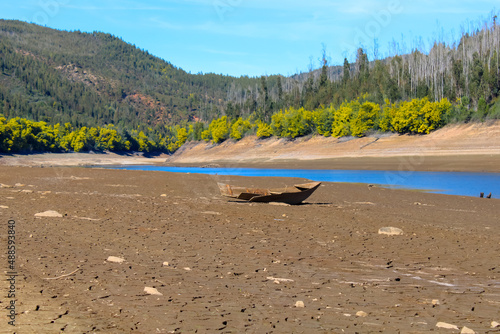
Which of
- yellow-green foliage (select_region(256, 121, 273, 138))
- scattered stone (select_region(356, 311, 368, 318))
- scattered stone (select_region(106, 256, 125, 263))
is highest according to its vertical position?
yellow-green foliage (select_region(256, 121, 273, 138))

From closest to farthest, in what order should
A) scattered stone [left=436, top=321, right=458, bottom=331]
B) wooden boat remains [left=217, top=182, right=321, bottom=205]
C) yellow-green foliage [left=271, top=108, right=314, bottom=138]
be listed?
scattered stone [left=436, top=321, right=458, bottom=331] → wooden boat remains [left=217, top=182, right=321, bottom=205] → yellow-green foliage [left=271, top=108, right=314, bottom=138]

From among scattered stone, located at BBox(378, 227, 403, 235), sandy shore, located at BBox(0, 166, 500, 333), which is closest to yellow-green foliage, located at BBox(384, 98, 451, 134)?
sandy shore, located at BBox(0, 166, 500, 333)

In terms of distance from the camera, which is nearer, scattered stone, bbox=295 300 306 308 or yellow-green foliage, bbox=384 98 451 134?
scattered stone, bbox=295 300 306 308

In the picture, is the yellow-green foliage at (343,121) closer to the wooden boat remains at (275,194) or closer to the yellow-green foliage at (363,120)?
the yellow-green foliage at (363,120)

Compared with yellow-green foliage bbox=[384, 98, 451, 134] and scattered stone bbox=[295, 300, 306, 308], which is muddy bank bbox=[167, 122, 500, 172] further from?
scattered stone bbox=[295, 300, 306, 308]

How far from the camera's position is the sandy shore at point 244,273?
5.14 meters

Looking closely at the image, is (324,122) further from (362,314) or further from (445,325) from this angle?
(445,325)

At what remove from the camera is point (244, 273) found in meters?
7.21

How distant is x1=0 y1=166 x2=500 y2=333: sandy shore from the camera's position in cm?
514

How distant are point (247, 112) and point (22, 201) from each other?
140897 mm

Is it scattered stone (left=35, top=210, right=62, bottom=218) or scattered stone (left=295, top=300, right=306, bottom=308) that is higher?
scattered stone (left=35, top=210, right=62, bottom=218)

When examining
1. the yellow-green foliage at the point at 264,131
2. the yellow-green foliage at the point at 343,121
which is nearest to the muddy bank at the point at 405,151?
the yellow-green foliage at the point at 343,121

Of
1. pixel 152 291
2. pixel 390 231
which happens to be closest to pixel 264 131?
pixel 390 231

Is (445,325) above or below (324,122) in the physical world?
below
